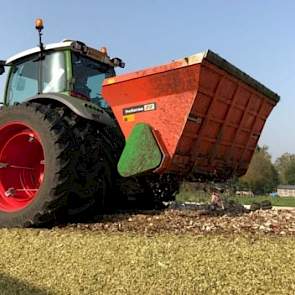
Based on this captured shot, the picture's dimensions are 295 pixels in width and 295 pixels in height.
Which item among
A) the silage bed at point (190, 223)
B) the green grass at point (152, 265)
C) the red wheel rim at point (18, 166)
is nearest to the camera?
the green grass at point (152, 265)

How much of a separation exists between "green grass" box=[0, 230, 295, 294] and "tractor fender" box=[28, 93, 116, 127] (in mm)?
1583

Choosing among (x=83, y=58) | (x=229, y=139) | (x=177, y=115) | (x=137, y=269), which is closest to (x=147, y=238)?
(x=137, y=269)

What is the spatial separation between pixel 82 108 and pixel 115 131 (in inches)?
23.8

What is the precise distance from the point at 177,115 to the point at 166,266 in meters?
1.82

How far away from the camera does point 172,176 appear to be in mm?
5031

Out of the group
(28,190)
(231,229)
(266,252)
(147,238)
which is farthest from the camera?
(28,190)

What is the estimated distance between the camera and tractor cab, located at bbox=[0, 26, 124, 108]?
5.73 meters

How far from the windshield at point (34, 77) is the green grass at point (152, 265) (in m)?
2.56

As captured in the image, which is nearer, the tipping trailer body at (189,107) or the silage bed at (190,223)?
the silage bed at (190,223)

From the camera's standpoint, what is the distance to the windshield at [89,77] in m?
5.82

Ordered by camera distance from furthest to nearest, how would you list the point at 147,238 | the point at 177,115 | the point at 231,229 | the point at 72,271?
the point at 177,115 → the point at 231,229 → the point at 147,238 → the point at 72,271

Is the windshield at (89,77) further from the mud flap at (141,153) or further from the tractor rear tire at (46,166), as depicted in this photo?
the mud flap at (141,153)

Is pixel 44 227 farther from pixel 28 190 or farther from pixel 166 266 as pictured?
pixel 166 266

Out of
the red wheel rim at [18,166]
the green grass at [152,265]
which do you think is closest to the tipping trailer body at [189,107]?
the red wheel rim at [18,166]
